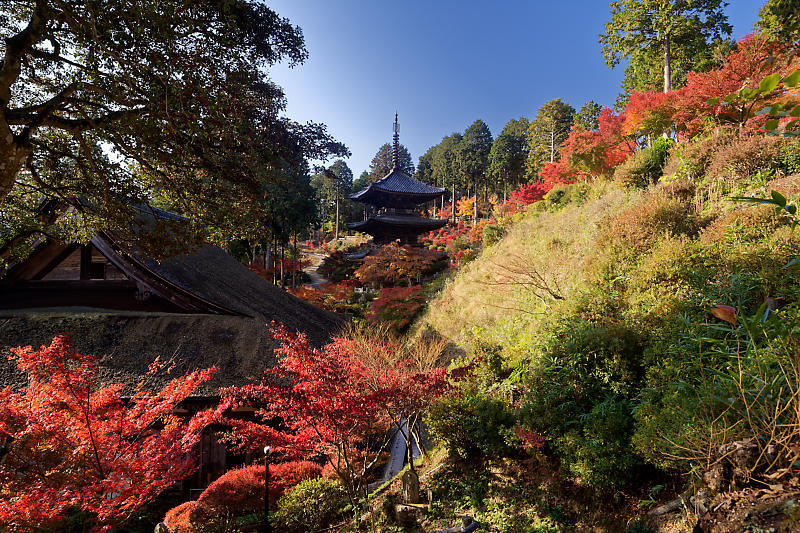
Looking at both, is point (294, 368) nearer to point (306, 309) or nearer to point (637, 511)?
point (637, 511)

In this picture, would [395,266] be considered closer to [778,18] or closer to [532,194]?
[532,194]

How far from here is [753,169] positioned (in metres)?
8.68

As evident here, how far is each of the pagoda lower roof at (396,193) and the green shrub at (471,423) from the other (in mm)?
22007

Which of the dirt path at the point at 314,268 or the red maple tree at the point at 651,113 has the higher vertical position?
the red maple tree at the point at 651,113

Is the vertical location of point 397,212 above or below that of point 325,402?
above

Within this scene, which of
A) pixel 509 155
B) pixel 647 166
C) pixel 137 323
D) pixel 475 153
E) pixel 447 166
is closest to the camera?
pixel 137 323

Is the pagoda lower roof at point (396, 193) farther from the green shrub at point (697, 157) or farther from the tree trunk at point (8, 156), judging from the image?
the tree trunk at point (8, 156)

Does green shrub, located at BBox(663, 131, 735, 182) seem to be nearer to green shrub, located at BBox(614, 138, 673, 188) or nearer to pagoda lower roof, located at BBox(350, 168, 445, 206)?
green shrub, located at BBox(614, 138, 673, 188)

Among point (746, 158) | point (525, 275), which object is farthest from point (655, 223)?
point (525, 275)

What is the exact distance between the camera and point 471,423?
22.4 ft

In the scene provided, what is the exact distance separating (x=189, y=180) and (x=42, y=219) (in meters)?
3.38

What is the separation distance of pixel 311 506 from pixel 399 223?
21.4 metres

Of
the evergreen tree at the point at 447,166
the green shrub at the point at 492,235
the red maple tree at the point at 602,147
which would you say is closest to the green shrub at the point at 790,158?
the red maple tree at the point at 602,147

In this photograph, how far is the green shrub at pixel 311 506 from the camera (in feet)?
21.0
